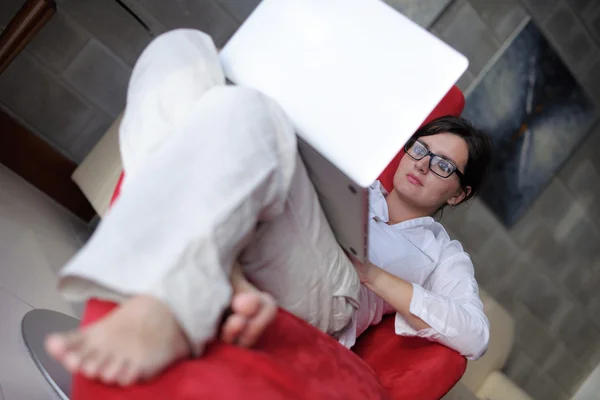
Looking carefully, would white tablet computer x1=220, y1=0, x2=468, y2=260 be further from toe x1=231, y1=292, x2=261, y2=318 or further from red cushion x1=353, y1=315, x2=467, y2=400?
red cushion x1=353, y1=315, x2=467, y2=400

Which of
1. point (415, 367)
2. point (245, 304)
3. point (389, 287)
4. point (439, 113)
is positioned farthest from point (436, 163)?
point (245, 304)

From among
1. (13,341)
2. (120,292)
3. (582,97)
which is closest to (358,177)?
(120,292)

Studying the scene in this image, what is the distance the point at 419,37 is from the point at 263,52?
262 mm

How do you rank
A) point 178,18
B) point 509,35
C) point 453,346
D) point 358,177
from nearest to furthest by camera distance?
point 358,177 → point 453,346 → point 178,18 → point 509,35

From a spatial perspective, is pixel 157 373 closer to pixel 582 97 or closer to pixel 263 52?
pixel 263 52

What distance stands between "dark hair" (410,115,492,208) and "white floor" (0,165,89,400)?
1.05 m

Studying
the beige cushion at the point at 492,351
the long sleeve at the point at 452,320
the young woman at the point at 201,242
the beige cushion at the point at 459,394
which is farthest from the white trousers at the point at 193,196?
the beige cushion at the point at 492,351

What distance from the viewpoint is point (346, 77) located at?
83 cm

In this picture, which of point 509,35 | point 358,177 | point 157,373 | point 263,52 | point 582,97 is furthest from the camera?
point 582,97

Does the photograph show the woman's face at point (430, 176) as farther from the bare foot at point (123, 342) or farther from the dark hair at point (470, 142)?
the bare foot at point (123, 342)

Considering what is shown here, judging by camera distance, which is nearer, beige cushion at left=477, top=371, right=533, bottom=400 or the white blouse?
the white blouse

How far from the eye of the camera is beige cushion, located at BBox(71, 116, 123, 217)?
4.99ft

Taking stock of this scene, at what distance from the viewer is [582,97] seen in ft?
7.91

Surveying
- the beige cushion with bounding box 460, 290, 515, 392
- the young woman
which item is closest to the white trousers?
the young woman
